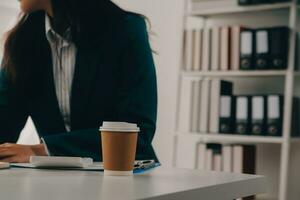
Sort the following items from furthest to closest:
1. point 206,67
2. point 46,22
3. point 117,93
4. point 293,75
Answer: point 206,67, point 293,75, point 46,22, point 117,93

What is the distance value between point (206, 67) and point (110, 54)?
5.35 feet

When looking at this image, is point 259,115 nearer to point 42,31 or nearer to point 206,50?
point 206,50

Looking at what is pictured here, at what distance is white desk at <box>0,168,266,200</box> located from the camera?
0.71m

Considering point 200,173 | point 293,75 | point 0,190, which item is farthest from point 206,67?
point 0,190

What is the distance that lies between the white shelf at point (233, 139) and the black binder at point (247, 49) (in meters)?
0.40

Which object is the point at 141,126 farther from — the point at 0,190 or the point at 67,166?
the point at 0,190

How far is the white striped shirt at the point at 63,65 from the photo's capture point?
1.70 m

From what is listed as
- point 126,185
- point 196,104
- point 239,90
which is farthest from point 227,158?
point 126,185

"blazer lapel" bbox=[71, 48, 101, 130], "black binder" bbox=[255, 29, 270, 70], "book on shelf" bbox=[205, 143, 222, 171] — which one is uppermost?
"black binder" bbox=[255, 29, 270, 70]

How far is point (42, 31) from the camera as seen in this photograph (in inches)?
73.1

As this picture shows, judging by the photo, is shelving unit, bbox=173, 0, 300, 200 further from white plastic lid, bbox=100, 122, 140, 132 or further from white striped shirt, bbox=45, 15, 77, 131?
white plastic lid, bbox=100, 122, 140, 132

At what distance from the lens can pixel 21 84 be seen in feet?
5.74

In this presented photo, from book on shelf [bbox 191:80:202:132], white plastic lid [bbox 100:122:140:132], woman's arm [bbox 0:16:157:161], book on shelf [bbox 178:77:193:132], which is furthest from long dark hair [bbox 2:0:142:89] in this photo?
book on shelf [bbox 178:77:193:132]

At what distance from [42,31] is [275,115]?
1561mm
